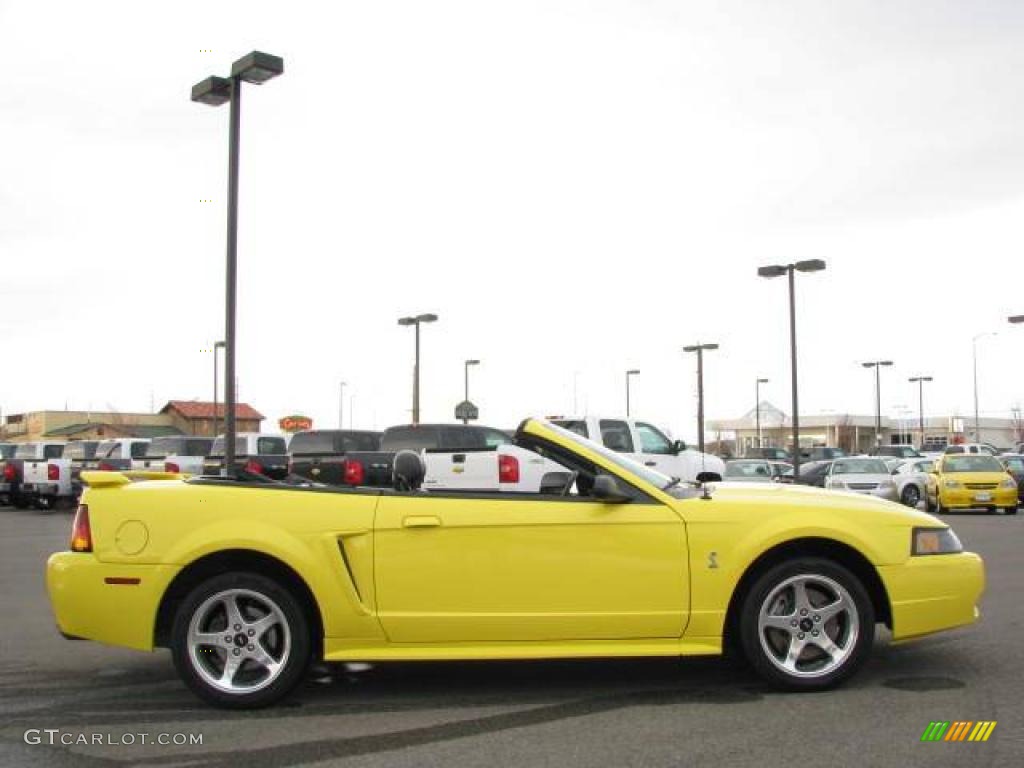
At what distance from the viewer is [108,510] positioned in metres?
5.65

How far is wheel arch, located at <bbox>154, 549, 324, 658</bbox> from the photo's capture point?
18.3ft

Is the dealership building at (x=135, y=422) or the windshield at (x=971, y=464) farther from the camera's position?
the dealership building at (x=135, y=422)

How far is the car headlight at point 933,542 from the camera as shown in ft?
18.9

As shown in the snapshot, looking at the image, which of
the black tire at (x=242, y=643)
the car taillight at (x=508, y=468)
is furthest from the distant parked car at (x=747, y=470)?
the black tire at (x=242, y=643)

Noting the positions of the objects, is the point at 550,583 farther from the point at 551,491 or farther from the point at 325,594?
the point at 325,594

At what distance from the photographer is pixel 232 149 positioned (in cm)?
1449

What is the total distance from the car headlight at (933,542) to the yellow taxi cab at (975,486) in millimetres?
19221

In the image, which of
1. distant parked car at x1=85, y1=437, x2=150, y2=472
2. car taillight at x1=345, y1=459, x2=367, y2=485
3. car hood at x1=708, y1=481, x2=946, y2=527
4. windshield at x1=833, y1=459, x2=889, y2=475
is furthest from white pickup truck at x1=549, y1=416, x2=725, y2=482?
distant parked car at x1=85, y1=437, x2=150, y2=472

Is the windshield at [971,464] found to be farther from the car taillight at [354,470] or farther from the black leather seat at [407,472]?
the black leather seat at [407,472]

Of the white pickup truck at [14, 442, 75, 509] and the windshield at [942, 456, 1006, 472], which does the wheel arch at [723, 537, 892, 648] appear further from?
the white pickup truck at [14, 442, 75, 509]

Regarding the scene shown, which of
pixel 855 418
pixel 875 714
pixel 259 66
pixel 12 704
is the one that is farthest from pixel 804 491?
pixel 855 418

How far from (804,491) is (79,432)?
75.1m

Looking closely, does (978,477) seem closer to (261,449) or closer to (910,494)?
(910,494)

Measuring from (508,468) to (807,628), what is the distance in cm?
954
